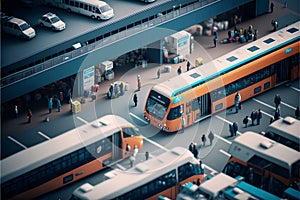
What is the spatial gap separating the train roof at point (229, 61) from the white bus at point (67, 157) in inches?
215

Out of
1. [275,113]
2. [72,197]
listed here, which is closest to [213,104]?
[275,113]

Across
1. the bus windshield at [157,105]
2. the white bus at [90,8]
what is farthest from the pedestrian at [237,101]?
the white bus at [90,8]

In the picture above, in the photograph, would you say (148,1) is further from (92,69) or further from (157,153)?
(157,153)

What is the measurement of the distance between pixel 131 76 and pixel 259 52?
11.9m

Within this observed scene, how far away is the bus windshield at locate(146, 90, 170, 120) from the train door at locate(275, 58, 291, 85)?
480 inches

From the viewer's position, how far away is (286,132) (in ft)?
270

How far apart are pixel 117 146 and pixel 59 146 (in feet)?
18.2

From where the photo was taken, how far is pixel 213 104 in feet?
296

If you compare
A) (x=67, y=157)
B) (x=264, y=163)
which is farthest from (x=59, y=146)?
(x=264, y=163)

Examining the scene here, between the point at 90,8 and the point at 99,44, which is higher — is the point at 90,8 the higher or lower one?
the higher one

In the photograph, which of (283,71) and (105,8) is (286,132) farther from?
(105,8)

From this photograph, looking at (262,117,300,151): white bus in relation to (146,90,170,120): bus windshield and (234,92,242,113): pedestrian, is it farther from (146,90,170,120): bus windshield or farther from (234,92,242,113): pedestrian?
(146,90,170,120): bus windshield

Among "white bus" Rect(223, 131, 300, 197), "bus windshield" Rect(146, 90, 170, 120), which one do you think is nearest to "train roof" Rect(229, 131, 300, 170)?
"white bus" Rect(223, 131, 300, 197)

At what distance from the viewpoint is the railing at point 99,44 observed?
86.5 metres
